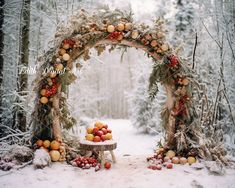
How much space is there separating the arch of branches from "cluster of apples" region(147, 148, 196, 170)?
17 centimetres

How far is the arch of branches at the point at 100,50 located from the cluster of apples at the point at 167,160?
0.55 ft

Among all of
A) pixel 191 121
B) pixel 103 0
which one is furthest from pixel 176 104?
pixel 103 0

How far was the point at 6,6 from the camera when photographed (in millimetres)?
6891

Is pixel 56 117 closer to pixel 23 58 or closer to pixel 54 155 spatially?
pixel 54 155

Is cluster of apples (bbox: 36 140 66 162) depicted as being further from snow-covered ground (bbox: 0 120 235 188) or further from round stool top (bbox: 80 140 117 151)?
round stool top (bbox: 80 140 117 151)

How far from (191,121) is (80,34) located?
2.81 m

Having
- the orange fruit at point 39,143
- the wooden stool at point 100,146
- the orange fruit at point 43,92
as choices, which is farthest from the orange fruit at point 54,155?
the orange fruit at point 43,92

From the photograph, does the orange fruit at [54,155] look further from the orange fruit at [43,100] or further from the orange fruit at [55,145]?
the orange fruit at [43,100]

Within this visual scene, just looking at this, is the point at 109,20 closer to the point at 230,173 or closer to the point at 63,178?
the point at 63,178

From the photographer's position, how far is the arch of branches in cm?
547

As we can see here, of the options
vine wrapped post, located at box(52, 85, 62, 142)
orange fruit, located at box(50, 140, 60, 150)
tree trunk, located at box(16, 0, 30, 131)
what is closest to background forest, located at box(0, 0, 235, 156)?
tree trunk, located at box(16, 0, 30, 131)

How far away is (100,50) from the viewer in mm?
5895

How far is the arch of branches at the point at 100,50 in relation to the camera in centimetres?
547

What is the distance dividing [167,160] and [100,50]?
2.55m
